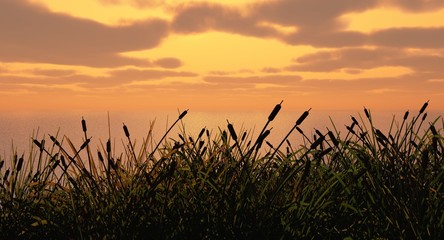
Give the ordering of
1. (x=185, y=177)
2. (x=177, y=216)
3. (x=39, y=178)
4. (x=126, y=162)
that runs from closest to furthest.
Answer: (x=177, y=216)
(x=185, y=177)
(x=39, y=178)
(x=126, y=162)

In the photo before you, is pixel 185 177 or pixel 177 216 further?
pixel 185 177

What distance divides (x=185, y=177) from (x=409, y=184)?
1.38 meters

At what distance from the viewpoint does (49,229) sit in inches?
150

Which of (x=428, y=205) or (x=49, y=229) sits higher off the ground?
(x=428, y=205)

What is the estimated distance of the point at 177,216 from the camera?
11.8 ft

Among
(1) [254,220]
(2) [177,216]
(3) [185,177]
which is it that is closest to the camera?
(1) [254,220]

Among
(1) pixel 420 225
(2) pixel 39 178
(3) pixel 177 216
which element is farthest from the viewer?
(2) pixel 39 178

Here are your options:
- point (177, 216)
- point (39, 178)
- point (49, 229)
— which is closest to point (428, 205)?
point (177, 216)

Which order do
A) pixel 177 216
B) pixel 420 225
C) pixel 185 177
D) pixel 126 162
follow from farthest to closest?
pixel 126 162
pixel 185 177
pixel 177 216
pixel 420 225

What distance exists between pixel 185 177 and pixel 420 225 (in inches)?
58.0

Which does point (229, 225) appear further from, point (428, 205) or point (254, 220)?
point (428, 205)

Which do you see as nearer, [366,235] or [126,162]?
[366,235]

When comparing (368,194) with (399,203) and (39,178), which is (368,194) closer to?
(399,203)

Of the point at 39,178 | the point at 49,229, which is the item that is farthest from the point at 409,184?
the point at 39,178
